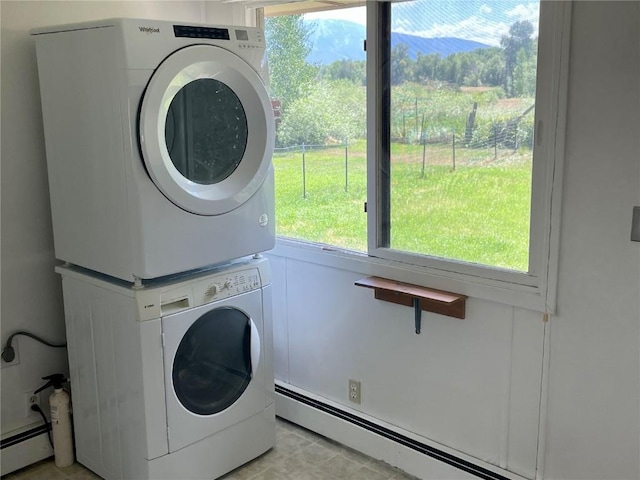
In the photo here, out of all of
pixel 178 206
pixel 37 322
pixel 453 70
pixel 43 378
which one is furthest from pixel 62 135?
pixel 453 70

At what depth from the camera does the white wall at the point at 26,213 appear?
233cm

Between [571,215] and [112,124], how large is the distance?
147 centimetres

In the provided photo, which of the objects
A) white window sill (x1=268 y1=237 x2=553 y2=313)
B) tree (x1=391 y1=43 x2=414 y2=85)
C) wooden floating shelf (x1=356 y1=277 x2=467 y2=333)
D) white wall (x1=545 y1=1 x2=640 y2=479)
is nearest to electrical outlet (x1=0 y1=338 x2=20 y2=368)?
white window sill (x1=268 y1=237 x2=553 y2=313)

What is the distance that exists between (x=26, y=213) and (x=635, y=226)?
2.14 metres

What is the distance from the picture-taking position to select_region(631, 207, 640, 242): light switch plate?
1.80 meters

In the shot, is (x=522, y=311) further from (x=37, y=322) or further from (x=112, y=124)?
(x=37, y=322)

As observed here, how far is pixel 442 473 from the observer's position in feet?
7.70

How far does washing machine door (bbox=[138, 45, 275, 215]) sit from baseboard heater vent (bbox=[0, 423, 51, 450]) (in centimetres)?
121

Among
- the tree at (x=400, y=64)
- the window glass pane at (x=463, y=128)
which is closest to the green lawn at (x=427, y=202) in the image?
the window glass pane at (x=463, y=128)

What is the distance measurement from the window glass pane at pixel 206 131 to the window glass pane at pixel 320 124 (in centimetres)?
46

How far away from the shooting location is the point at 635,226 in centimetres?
181

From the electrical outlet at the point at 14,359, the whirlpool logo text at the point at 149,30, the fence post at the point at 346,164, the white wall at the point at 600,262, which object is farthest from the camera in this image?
the fence post at the point at 346,164

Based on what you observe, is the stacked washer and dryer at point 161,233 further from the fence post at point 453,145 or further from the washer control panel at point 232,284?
the fence post at point 453,145

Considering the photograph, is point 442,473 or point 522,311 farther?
point 442,473
